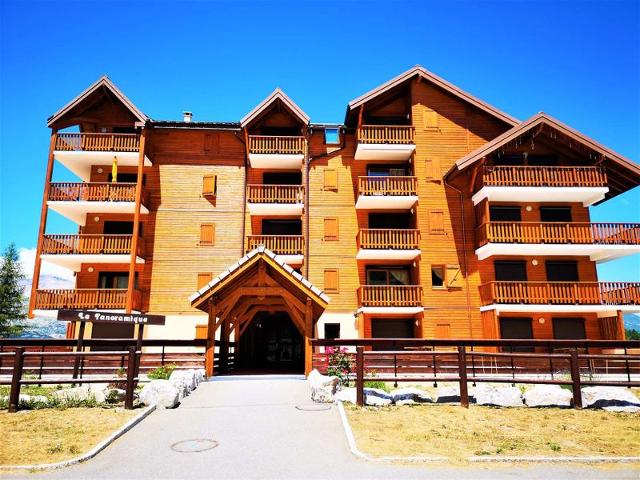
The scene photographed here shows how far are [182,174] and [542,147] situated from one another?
2163 centimetres

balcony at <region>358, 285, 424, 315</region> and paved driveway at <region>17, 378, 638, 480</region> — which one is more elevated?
balcony at <region>358, 285, 424, 315</region>

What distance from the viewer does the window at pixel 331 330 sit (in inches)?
1033

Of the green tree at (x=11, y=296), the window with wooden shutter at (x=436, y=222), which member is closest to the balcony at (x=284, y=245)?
the window with wooden shutter at (x=436, y=222)

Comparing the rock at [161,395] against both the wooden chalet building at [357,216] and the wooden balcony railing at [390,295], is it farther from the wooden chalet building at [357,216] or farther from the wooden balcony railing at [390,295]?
the wooden balcony railing at [390,295]

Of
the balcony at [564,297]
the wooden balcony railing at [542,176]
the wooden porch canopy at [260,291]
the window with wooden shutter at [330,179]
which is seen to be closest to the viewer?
the wooden porch canopy at [260,291]

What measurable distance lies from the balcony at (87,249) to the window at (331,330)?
1119 cm

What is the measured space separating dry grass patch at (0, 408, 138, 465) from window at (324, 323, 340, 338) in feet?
53.3

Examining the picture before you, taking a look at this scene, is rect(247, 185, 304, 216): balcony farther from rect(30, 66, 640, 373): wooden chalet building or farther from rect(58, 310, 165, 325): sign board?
rect(58, 310, 165, 325): sign board

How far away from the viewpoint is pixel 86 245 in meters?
25.6

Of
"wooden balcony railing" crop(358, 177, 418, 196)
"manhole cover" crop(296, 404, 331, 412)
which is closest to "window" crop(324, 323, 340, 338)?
"wooden balcony railing" crop(358, 177, 418, 196)

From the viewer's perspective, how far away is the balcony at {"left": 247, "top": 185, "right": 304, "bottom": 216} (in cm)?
2688

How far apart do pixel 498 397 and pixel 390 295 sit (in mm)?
13276

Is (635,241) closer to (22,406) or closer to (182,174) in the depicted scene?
(182,174)

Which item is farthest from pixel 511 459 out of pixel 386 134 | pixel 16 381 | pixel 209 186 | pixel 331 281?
pixel 209 186
